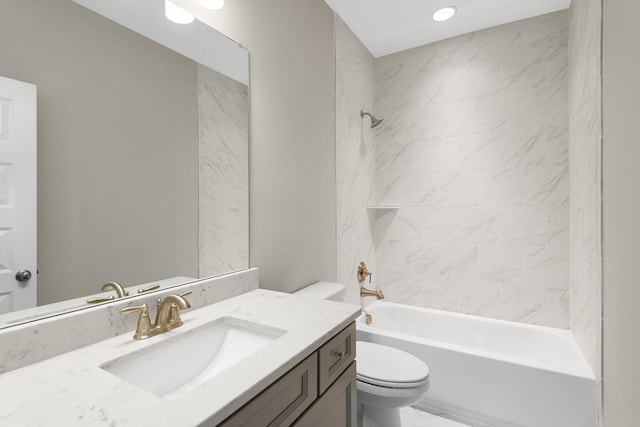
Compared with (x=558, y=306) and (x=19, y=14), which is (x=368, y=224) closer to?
(x=558, y=306)

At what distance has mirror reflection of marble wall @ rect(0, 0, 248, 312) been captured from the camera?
796 mm

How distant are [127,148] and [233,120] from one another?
500 millimetres

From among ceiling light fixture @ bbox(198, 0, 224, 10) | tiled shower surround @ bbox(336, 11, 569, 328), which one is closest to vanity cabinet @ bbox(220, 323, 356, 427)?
tiled shower surround @ bbox(336, 11, 569, 328)

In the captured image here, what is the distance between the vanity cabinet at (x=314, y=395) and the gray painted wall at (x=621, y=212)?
965 millimetres

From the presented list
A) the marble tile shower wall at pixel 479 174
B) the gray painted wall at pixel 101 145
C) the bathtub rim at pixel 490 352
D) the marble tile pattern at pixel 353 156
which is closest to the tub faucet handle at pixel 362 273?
the marble tile pattern at pixel 353 156

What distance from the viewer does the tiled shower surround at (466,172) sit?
223 cm

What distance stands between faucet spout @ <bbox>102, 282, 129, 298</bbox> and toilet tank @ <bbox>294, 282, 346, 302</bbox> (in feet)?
2.99

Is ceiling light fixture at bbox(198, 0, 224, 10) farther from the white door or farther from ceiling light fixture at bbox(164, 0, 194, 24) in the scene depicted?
the white door

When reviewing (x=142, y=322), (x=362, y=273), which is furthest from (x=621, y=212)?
(x=142, y=322)

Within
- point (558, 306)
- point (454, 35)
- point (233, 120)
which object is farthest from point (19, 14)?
point (558, 306)

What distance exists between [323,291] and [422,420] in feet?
3.38

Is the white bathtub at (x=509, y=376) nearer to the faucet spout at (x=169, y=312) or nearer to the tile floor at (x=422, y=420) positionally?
the tile floor at (x=422, y=420)

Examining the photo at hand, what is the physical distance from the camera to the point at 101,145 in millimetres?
905

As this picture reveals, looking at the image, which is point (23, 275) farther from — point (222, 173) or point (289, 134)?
point (289, 134)
